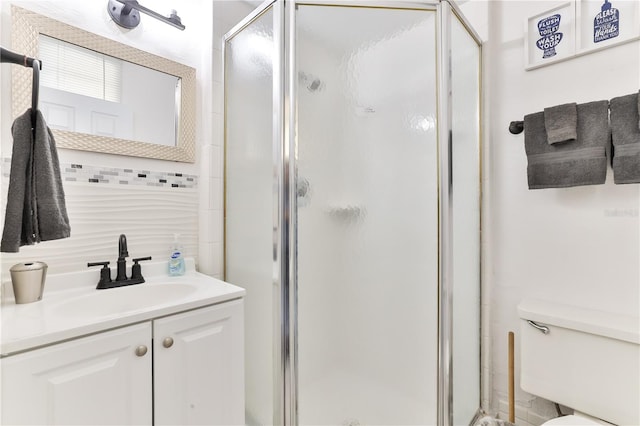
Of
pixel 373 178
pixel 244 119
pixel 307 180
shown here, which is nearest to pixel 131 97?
pixel 244 119

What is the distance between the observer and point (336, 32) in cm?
122

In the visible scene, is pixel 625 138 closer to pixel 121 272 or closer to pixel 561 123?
pixel 561 123

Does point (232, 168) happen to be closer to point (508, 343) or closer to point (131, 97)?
point (131, 97)

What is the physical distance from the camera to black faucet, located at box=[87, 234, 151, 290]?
1137 mm

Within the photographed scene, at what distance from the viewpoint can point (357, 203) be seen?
4.39 feet

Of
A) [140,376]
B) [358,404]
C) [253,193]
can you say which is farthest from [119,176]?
[358,404]

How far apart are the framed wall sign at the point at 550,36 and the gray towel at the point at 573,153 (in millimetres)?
266

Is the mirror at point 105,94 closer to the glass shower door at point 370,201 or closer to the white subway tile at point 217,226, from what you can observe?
the white subway tile at point 217,226

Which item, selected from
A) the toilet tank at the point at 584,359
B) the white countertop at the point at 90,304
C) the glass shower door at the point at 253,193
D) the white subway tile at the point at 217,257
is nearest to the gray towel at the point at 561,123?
the toilet tank at the point at 584,359

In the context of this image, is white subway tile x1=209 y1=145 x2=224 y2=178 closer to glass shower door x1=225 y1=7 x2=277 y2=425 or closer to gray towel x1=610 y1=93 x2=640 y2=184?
glass shower door x1=225 y1=7 x2=277 y2=425

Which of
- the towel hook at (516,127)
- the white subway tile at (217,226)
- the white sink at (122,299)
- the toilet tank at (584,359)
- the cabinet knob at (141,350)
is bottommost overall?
the toilet tank at (584,359)

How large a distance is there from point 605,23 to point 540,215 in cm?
79

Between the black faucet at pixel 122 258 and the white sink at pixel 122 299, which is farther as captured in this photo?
the black faucet at pixel 122 258

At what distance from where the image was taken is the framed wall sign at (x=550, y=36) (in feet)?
4.15
